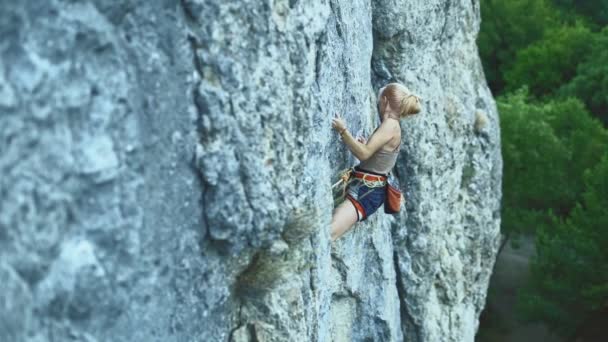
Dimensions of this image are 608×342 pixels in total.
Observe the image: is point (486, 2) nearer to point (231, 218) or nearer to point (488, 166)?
point (488, 166)

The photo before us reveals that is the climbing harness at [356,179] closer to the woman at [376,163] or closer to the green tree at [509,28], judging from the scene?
the woman at [376,163]

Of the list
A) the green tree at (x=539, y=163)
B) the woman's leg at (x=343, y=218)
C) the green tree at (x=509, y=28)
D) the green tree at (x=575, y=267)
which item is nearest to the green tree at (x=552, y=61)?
the green tree at (x=509, y=28)

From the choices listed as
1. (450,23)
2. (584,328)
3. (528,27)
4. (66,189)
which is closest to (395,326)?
(450,23)

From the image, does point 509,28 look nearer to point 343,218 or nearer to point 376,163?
point 376,163

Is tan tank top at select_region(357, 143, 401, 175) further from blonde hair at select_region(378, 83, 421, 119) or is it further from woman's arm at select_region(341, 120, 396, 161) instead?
blonde hair at select_region(378, 83, 421, 119)

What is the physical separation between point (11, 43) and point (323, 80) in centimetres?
301

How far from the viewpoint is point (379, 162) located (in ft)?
24.7

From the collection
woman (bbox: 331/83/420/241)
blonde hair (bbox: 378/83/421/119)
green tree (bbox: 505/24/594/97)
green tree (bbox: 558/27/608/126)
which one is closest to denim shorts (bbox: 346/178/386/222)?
woman (bbox: 331/83/420/241)

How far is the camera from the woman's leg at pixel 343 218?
7.31 meters

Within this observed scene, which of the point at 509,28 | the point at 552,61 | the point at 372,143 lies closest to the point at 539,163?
the point at 552,61

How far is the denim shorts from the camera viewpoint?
7.50 metres

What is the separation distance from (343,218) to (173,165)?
293cm

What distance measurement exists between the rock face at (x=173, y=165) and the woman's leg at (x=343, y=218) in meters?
0.36

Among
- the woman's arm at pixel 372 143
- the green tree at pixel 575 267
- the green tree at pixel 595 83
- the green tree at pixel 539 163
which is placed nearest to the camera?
the woman's arm at pixel 372 143
